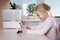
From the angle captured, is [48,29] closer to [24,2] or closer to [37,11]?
[37,11]

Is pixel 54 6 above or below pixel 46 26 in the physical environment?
above

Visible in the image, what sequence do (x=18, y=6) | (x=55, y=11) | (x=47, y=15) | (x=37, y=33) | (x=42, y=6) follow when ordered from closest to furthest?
(x=37, y=33), (x=47, y=15), (x=42, y=6), (x=18, y=6), (x=55, y=11)

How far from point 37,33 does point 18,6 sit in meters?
2.38

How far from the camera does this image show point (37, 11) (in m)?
2.19

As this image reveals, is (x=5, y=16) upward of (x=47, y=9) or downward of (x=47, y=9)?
downward

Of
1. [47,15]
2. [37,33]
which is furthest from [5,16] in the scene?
[37,33]

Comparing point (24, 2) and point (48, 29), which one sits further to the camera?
point (24, 2)

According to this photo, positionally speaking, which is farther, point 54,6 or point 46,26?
point 54,6

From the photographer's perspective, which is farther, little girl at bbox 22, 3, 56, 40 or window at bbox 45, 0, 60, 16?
window at bbox 45, 0, 60, 16

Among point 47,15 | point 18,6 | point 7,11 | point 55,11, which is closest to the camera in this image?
point 47,15

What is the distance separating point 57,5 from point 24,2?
1.00m

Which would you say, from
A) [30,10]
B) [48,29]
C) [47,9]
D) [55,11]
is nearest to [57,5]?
[55,11]

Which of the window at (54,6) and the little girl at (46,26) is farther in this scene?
the window at (54,6)

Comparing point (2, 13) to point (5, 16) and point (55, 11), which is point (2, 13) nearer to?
→ point (5, 16)
